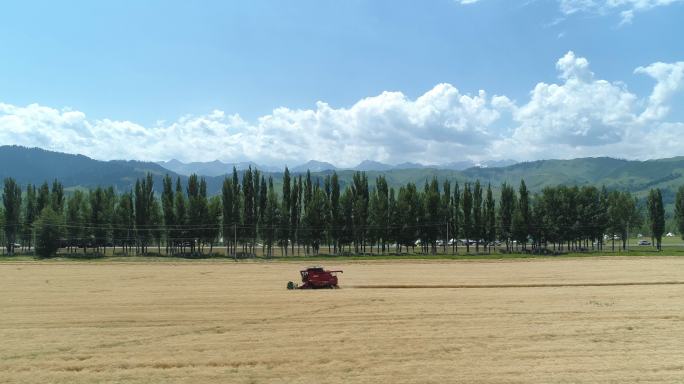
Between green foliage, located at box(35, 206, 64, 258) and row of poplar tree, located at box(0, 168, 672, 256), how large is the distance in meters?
4.93

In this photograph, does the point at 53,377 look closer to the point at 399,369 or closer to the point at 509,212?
the point at 399,369

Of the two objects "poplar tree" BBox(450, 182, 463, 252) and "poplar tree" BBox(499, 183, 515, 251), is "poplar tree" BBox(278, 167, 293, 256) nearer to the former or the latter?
"poplar tree" BBox(450, 182, 463, 252)

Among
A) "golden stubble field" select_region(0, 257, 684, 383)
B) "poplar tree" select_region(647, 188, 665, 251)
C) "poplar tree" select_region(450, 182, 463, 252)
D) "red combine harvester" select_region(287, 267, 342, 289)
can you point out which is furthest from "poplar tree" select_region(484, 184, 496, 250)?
"red combine harvester" select_region(287, 267, 342, 289)

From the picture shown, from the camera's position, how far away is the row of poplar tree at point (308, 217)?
10969 cm

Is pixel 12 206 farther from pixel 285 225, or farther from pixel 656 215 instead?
pixel 656 215

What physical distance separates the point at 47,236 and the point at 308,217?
50663 millimetres

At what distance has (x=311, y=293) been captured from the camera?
34500mm

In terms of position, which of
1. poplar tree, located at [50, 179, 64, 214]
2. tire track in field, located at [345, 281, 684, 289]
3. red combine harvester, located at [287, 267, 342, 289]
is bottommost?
tire track in field, located at [345, 281, 684, 289]

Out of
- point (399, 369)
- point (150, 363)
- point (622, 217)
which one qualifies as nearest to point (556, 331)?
point (399, 369)

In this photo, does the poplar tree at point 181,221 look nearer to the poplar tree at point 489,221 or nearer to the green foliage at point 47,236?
the green foliage at point 47,236

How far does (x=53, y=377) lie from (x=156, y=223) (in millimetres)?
102827

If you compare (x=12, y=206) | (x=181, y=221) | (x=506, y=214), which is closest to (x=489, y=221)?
(x=506, y=214)

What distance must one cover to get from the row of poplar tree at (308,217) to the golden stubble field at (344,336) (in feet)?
244

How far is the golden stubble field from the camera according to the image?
49.0ft
